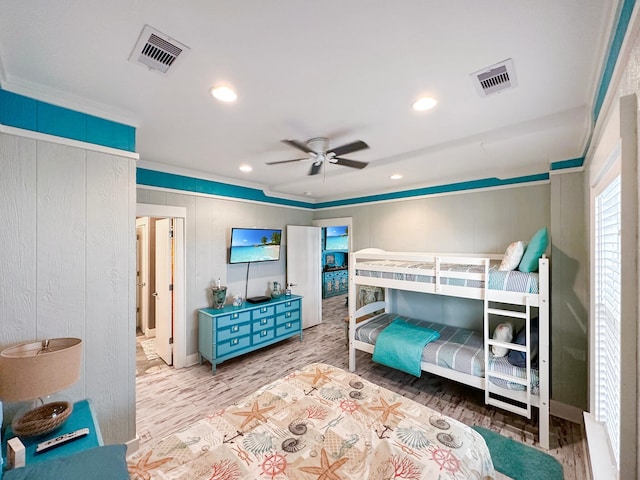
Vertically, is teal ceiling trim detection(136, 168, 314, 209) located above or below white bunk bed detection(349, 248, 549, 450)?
above

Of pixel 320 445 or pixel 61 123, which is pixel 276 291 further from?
pixel 61 123

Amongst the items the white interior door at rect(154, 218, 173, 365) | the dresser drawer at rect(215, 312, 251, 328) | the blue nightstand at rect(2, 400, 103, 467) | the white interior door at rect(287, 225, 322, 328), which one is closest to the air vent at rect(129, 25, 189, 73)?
the blue nightstand at rect(2, 400, 103, 467)

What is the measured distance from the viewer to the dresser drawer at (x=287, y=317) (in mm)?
4046

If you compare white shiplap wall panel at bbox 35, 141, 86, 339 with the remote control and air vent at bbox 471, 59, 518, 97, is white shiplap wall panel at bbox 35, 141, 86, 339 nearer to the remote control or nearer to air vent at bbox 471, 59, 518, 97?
the remote control

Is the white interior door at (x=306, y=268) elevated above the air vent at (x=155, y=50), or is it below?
below

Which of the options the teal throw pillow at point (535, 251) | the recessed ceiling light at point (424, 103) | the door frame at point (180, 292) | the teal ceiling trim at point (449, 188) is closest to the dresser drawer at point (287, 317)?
the door frame at point (180, 292)

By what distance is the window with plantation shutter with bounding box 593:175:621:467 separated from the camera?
118 centimetres

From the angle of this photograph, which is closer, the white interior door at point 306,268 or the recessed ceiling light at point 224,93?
the recessed ceiling light at point 224,93

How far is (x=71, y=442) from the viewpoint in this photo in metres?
1.37

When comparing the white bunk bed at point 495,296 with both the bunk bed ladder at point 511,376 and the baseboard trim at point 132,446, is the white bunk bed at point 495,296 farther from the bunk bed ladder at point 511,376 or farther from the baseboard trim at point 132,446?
the baseboard trim at point 132,446

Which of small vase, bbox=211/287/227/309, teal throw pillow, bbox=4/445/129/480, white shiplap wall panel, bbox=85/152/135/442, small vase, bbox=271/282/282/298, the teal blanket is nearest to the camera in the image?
teal throw pillow, bbox=4/445/129/480

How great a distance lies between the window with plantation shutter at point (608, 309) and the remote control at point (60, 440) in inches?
100

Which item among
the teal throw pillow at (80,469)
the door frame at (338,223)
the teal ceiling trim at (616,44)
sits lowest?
the teal throw pillow at (80,469)

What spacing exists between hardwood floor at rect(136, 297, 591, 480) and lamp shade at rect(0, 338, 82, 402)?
1.17 metres
